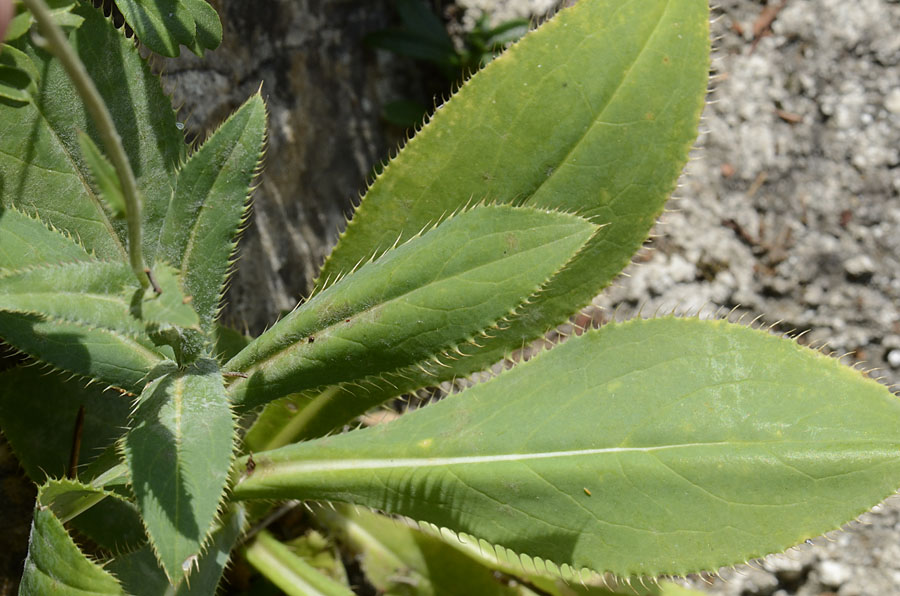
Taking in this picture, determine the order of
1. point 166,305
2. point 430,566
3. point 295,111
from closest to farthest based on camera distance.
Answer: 1. point 166,305
2. point 430,566
3. point 295,111

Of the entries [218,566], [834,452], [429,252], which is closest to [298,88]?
[429,252]

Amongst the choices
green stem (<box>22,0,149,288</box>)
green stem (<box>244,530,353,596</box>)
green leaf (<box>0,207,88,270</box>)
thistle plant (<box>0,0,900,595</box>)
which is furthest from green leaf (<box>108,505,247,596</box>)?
A: green stem (<box>22,0,149,288</box>)

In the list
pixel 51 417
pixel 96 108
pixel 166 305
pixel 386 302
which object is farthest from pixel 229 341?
pixel 96 108

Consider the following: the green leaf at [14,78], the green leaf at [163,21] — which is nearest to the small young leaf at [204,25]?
the green leaf at [163,21]

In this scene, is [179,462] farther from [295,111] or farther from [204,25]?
[295,111]

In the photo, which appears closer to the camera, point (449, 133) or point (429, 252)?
point (429, 252)

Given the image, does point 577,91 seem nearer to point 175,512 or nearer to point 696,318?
point 696,318

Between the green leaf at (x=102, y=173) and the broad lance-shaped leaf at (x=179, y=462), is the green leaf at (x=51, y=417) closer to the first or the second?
the broad lance-shaped leaf at (x=179, y=462)
